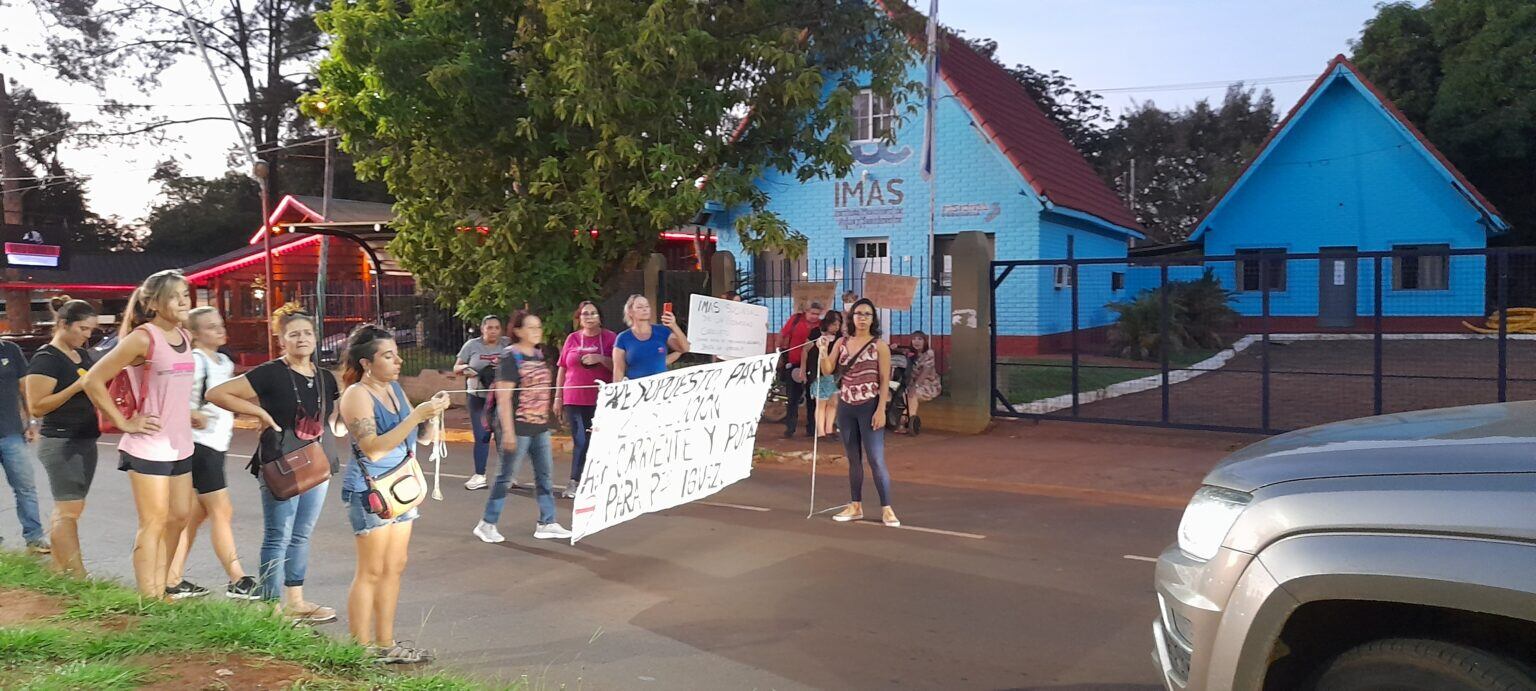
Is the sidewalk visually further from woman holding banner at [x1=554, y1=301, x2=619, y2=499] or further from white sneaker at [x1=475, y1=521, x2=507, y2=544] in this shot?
white sneaker at [x1=475, y1=521, x2=507, y2=544]

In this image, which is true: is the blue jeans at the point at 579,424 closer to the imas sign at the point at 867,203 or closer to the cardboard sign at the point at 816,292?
the cardboard sign at the point at 816,292

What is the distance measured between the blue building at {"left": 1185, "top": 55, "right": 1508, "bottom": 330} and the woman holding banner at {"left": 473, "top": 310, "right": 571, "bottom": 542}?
20525 mm

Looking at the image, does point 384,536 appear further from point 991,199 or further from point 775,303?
point 991,199

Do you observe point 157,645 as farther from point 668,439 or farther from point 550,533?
point 550,533

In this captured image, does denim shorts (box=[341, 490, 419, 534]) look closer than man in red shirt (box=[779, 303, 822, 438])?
Yes

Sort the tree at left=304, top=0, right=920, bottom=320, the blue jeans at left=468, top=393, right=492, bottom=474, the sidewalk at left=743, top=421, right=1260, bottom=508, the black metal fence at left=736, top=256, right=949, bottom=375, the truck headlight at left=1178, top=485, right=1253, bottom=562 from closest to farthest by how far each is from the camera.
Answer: the truck headlight at left=1178, top=485, right=1253, bottom=562 → the sidewalk at left=743, top=421, right=1260, bottom=508 → the blue jeans at left=468, top=393, right=492, bottom=474 → the tree at left=304, top=0, right=920, bottom=320 → the black metal fence at left=736, top=256, right=949, bottom=375

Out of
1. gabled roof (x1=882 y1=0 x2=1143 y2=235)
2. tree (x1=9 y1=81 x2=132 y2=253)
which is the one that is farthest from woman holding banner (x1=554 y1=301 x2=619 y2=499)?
tree (x1=9 y1=81 x2=132 y2=253)

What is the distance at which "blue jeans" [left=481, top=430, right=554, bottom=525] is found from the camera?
7.88 meters

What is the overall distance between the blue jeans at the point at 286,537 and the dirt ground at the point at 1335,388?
936cm

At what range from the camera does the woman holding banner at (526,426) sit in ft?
25.8

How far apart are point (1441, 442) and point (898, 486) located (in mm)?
7448

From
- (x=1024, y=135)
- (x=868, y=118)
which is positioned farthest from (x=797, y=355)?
(x=1024, y=135)

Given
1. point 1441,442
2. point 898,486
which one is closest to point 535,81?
point 898,486

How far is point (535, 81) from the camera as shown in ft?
40.0
